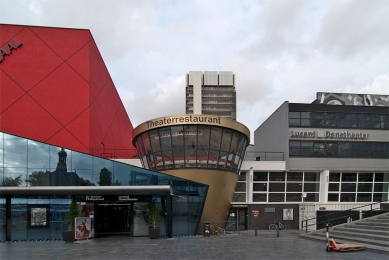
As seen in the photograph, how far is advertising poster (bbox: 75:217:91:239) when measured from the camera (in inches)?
672

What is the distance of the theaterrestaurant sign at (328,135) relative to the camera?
28.7 m

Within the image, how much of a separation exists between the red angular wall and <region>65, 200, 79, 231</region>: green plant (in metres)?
6.66

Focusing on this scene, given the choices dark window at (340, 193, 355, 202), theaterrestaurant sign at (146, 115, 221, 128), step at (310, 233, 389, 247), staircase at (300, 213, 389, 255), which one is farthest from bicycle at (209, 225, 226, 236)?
dark window at (340, 193, 355, 202)

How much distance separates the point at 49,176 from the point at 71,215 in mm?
2584

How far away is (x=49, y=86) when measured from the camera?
2341 centimetres

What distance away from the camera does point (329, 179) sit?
29094 mm

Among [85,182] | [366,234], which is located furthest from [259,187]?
[85,182]

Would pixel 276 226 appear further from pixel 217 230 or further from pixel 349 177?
pixel 349 177

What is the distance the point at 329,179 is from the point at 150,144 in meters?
18.2

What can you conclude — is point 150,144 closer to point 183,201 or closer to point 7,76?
point 183,201

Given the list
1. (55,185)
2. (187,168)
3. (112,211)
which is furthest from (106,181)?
(187,168)

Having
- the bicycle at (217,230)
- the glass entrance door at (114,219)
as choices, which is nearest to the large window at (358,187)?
the bicycle at (217,230)

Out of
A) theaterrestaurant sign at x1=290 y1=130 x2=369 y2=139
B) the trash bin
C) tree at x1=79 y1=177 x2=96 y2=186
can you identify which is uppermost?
theaterrestaurant sign at x1=290 y1=130 x2=369 y2=139

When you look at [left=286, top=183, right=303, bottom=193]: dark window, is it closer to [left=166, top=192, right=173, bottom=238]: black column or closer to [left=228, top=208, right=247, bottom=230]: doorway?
[left=228, top=208, right=247, bottom=230]: doorway
